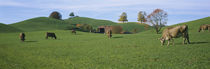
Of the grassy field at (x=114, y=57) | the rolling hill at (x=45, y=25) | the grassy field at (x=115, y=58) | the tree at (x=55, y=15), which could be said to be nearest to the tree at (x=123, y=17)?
→ the rolling hill at (x=45, y=25)

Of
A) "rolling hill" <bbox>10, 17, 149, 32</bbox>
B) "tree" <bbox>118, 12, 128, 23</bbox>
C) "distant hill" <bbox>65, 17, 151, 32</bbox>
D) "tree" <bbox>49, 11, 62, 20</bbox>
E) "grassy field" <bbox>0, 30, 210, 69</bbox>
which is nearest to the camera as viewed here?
"grassy field" <bbox>0, 30, 210, 69</bbox>

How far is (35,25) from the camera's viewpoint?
116688 mm

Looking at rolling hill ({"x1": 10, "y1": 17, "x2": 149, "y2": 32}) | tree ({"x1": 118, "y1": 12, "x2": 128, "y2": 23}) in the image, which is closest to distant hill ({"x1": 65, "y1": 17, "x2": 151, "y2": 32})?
rolling hill ({"x1": 10, "y1": 17, "x2": 149, "y2": 32})

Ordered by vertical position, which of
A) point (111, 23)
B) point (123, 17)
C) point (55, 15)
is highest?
point (55, 15)

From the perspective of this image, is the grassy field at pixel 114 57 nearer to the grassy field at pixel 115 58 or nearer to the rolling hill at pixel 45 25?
the grassy field at pixel 115 58

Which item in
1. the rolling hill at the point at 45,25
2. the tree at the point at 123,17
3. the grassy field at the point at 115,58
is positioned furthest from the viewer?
the tree at the point at 123,17

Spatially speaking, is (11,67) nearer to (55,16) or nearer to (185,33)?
(185,33)

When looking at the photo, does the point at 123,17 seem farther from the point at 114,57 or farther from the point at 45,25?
the point at 114,57

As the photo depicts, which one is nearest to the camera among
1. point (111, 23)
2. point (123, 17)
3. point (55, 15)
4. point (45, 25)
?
point (45, 25)

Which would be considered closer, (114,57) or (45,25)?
(114,57)

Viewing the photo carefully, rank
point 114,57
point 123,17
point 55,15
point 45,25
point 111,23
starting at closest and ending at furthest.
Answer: point 114,57
point 45,25
point 123,17
point 55,15
point 111,23

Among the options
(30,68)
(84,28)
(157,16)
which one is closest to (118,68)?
(30,68)

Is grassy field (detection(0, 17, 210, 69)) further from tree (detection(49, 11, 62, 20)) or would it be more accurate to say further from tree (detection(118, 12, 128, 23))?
tree (detection(49, 11, 62, 20))

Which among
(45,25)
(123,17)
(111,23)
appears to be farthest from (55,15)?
(123,17)
